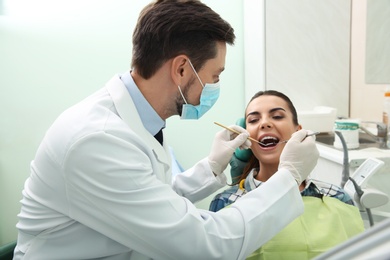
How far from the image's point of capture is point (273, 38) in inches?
99.8

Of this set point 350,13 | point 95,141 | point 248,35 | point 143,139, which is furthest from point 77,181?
point 350,13

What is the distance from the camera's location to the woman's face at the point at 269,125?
5.21 feet

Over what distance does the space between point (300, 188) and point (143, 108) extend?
0.77 metres

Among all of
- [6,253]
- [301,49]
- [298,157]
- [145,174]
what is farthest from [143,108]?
[301,49]

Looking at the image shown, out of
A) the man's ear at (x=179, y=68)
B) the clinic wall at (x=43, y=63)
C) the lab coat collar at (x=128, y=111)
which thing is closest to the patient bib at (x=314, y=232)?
the lab coat collar at (x=128, y=111)

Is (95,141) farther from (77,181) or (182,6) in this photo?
(182,6)

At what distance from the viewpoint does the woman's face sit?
1.59m

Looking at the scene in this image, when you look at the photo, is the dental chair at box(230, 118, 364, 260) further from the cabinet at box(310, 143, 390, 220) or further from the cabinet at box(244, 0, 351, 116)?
the cabinet at box(244, 0, 351, 116)

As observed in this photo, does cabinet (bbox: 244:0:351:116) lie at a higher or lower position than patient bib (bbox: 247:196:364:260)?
higher

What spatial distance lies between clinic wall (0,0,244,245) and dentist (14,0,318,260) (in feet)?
4.67

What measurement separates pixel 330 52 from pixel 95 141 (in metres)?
2.14

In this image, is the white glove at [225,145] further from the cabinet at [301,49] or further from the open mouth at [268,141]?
the cabinet at [301,49]

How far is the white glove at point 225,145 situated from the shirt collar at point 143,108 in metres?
0.31

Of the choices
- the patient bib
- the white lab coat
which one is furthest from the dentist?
the patient bib
